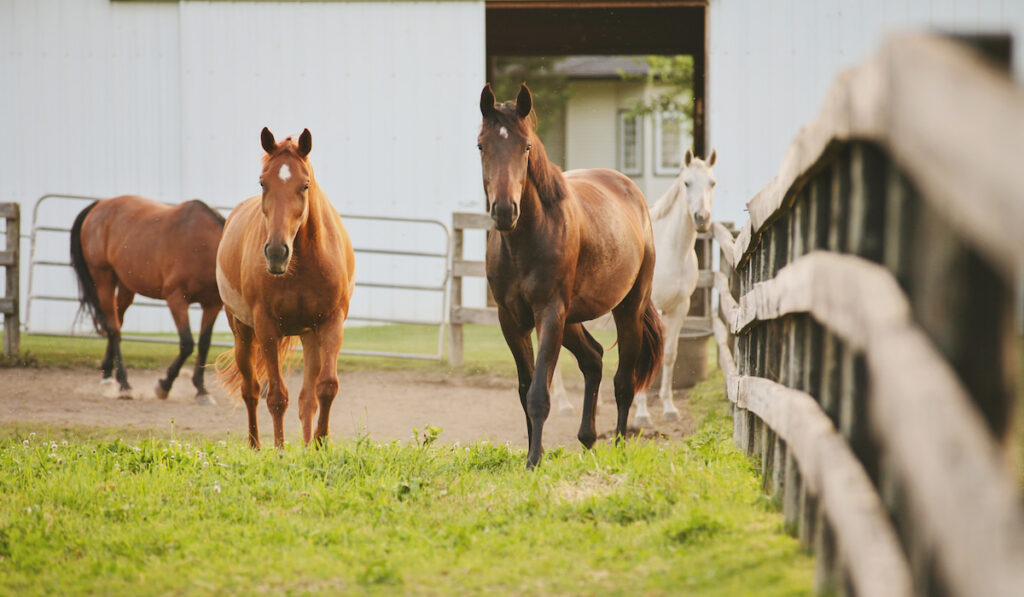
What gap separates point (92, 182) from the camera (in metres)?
13.3

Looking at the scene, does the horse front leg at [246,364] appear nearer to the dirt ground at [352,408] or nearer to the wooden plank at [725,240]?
the dirt ground at [352,408]

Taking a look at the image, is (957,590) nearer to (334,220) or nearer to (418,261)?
(334,220)

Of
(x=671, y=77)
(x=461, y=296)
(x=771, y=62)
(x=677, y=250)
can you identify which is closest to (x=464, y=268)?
(x=461, y=296)

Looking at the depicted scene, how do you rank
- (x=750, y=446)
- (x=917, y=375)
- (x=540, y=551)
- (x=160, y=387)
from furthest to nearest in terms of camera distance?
(x=160, y=387) < (x=750, y=446) < (x=540, y=551) < (x=917, y=375)

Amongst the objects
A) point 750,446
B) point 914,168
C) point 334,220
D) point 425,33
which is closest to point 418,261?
point 425,33

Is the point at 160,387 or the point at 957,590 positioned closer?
the point at 957,590

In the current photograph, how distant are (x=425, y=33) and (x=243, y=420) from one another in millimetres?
7259

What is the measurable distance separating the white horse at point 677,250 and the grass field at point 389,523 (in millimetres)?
3303

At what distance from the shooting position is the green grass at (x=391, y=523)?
2834 mm

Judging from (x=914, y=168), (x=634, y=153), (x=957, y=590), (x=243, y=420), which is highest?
(x=634, y=153)

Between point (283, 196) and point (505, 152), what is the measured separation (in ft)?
4.19

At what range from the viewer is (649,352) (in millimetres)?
6461

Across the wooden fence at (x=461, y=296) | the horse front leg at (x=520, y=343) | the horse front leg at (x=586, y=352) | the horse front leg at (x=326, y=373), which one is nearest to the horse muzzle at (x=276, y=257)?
the horse front leg at (x=326, y=373)

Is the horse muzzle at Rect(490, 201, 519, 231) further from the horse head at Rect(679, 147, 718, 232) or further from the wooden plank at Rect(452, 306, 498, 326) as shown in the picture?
the wooden plank at Rect(452, 306, 498, 326)
